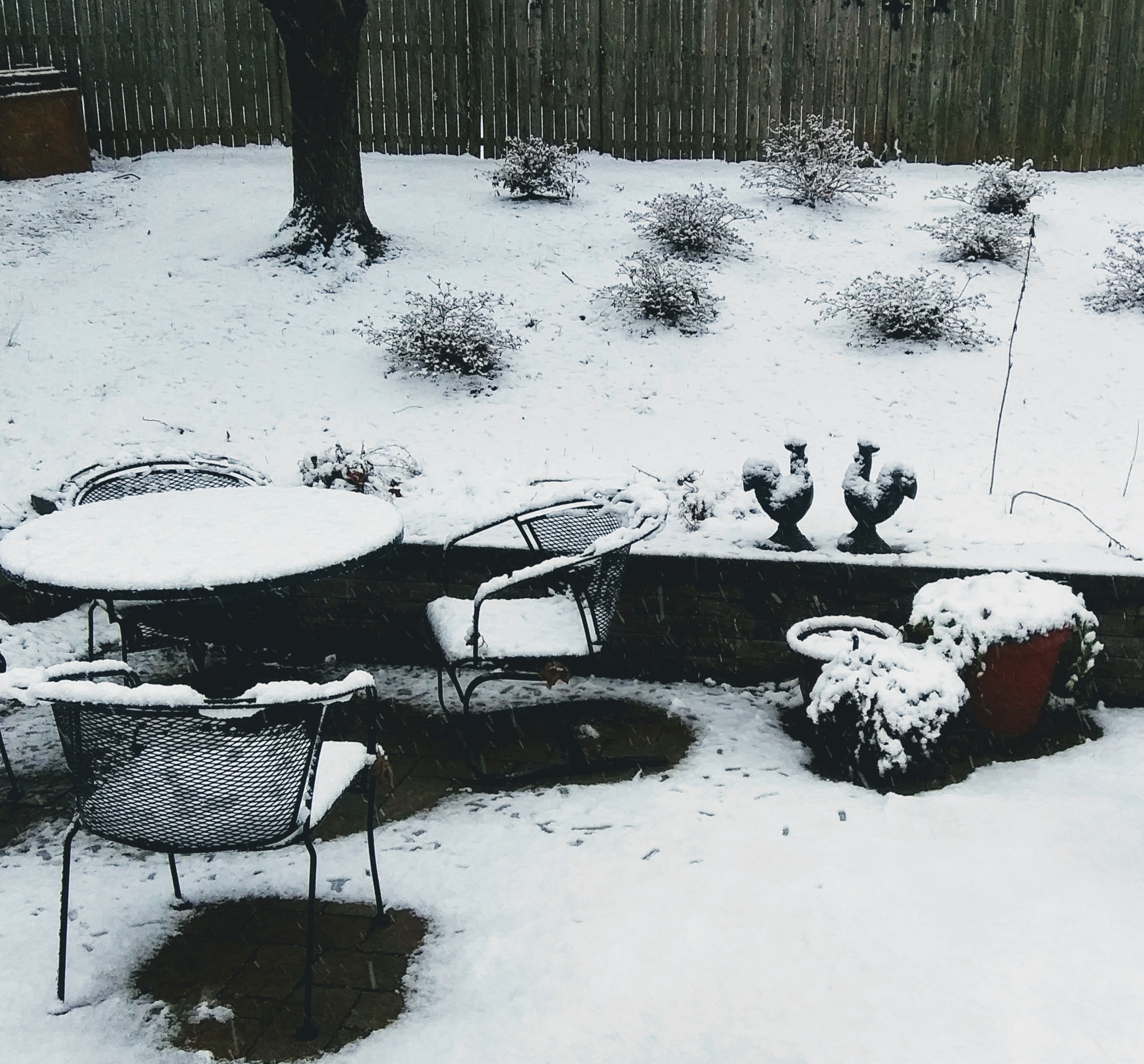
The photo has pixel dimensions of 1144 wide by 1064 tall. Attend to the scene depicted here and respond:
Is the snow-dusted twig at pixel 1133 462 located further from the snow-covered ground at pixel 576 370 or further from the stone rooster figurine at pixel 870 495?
the stone rooster figurine at pixel 870 495

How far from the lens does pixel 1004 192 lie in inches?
351

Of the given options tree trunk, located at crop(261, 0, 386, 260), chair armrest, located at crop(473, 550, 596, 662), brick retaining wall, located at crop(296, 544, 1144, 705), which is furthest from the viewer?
tree trunk, located at crop(261, 0, 386, 260)

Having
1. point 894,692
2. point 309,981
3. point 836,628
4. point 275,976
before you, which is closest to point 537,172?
point 836,628

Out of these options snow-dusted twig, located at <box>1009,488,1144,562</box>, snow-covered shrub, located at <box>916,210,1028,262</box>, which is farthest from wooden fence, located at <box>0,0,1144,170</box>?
snow-dusted twig, located at <box>1009,488,1144,562</box>

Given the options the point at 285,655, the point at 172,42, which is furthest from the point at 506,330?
the point at 172,42

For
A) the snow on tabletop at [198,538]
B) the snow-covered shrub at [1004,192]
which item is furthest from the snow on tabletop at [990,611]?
the snow-covered shrub at [1004,192]

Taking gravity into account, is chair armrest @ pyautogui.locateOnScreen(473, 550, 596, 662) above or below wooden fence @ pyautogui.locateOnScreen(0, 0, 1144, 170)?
below

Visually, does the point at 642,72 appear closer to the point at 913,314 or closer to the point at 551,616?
the point at 913,314

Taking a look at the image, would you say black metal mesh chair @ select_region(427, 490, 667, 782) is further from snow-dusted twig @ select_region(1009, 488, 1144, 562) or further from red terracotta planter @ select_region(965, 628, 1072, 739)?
snow-dusted twig @ select_region(1009, 488, 1144, 562)

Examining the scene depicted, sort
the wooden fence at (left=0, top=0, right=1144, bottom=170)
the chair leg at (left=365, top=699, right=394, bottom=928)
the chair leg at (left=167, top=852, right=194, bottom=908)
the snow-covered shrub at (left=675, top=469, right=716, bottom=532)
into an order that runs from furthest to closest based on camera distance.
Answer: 1. the wooden fence at (left=0, top=0, right=1144, bottom=170)
2. the snow-covered shrub at (left=675, top=469, right=716, bottom=532)
3. the chair leg at (left=167, top=852, right=194, bottom=908)
4. the chair leg at (left=365, top=699, right=394, bottom=928)

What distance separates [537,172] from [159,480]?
18.3ft

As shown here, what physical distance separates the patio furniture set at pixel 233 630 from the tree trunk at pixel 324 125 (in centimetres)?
366

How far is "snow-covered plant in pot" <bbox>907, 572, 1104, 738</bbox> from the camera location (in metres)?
4.15

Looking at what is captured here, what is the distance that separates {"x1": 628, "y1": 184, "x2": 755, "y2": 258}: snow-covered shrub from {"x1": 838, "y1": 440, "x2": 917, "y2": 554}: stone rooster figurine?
12.8ft
